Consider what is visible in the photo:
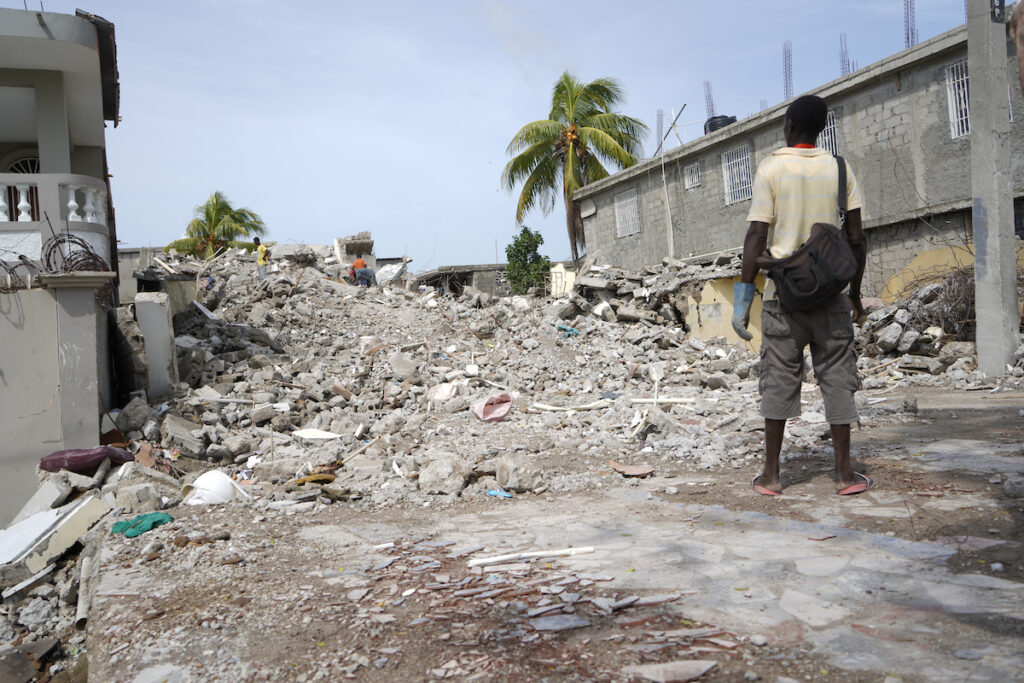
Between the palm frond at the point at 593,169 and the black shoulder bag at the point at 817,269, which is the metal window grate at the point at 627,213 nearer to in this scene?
the palm frond at the point at 593,169

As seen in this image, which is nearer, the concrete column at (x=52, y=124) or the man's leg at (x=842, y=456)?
the man's leg at (x=842, y=456)

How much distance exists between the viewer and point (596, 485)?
15.0 feet

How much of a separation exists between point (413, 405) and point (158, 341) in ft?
11.2

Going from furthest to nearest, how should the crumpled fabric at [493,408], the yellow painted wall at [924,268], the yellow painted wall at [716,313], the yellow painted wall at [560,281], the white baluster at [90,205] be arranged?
the yellow painted wall at [560,281]
the yellow painted wall at [716,313]
the yellow painted wall at [924,268]
the crumpled fabric at [493,408]
the white baluster at [90,205]

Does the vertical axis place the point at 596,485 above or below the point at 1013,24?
below

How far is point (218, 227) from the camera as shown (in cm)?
2914

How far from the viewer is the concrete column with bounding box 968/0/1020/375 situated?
27.9 ft

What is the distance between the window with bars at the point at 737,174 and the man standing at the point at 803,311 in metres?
12.8

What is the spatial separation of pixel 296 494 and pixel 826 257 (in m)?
3.70

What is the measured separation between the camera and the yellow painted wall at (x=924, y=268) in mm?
11391

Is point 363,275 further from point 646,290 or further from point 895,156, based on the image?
point 895,156

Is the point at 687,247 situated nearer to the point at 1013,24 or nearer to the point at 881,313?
the point at 881,313

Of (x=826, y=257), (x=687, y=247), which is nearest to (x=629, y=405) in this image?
(x=826, y=257)

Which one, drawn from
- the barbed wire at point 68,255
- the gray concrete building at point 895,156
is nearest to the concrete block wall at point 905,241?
the gray concrete building at point 895,156
